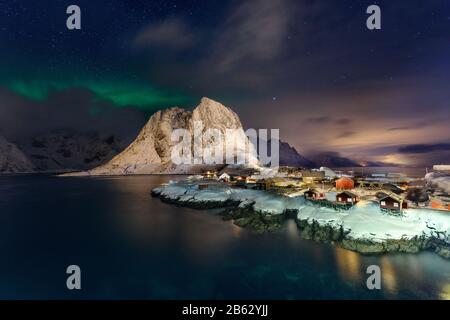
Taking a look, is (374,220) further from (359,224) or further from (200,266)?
(200,266)

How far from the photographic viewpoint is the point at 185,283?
18.6 m

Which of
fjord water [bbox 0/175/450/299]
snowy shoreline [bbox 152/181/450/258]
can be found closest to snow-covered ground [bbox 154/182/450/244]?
snowy shoreline [bbox 152/181/450/258]

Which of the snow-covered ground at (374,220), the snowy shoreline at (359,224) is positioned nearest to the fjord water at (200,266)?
the snowy shoreline at (359,224)

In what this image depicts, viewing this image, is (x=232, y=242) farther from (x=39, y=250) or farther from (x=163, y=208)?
(x=163, y=208)

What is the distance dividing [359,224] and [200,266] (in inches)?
645

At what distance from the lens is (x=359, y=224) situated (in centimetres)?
2498

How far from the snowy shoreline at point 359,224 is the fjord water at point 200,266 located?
49.1 inches

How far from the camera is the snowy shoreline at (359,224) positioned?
22.8 meters

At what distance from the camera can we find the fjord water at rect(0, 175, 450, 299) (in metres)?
17.4

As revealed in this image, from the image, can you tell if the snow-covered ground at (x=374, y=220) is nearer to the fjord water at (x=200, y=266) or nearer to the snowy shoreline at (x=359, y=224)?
the snowy shoreline at (x=359, y=224)

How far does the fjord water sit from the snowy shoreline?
1.25 meters
